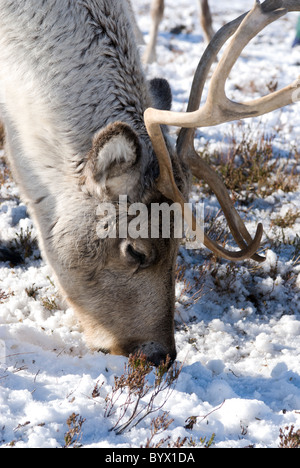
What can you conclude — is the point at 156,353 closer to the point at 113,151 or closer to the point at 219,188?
the point at 219,188

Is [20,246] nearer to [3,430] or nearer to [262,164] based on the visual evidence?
[3,430]

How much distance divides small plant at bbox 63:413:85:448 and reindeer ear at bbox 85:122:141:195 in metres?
1.50

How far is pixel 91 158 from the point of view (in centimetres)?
373

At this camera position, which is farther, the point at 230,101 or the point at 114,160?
the point at 114,160

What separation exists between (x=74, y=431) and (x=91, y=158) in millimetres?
1699

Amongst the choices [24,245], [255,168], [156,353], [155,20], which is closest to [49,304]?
[24,245]

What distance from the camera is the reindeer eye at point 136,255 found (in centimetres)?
403

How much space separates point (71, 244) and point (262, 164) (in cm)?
397

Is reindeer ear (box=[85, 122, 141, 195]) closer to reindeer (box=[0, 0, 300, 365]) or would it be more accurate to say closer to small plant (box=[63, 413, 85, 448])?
reindeer (box=[0, 0, 300, 365])

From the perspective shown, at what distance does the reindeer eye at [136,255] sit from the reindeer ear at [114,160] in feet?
1.35

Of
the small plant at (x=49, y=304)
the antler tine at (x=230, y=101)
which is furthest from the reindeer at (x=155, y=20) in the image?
the antler tine at (x=230, y=101)

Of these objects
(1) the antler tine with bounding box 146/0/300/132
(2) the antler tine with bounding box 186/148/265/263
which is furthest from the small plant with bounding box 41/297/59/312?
(1) the antler tine with bounding box 146/0/300/132

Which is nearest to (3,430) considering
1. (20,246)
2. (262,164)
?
(20,246)

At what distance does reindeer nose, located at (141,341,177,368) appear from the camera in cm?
414
